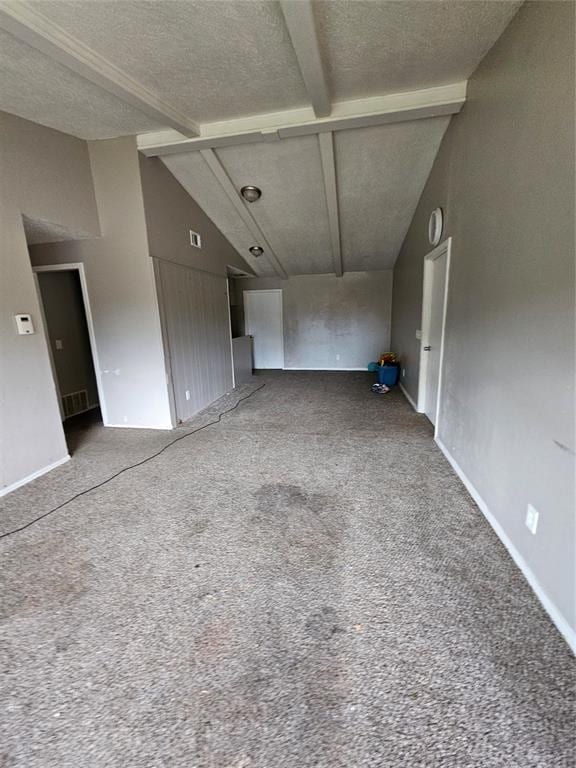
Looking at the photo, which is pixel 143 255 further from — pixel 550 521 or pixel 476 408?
pixel 550 521

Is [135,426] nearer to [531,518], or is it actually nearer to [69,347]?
[69,347]

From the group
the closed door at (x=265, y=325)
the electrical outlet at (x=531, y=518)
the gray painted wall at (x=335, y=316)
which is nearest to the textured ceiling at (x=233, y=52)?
the electrical outlet at (x=531, y=518)

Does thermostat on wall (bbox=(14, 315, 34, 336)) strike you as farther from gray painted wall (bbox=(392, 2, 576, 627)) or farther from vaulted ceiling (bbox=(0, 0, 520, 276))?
gray painted wall (bbox=(392, 2, 576, 627))

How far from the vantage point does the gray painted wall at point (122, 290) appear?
10.9ft

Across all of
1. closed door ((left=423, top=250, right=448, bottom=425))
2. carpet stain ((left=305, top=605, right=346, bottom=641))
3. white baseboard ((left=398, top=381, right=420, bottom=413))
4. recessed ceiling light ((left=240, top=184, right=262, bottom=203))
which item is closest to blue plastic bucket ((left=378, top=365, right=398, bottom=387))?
white baseboard ((left=398, top=381, right=420, bottom=413))

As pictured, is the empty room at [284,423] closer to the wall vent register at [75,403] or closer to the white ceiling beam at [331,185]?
the white ceiling beam at [331,185]

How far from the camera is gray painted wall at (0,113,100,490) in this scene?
2.53 m

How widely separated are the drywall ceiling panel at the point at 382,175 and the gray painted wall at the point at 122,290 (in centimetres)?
223

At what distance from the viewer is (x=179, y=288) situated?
3.97m

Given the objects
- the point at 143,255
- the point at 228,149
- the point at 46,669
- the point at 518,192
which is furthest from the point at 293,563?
the point at 228,149

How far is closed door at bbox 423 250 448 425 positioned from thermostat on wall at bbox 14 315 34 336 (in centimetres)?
369

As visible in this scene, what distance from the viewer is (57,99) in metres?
2.46

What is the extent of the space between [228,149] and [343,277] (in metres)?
3.92

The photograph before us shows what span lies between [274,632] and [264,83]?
359 cm
